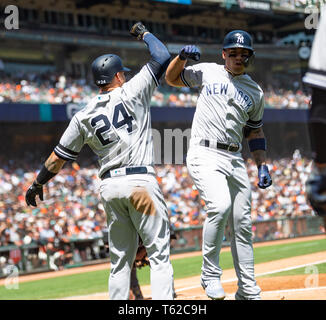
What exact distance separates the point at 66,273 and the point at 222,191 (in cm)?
922

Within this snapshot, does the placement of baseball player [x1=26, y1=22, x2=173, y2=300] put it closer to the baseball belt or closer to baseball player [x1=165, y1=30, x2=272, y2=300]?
the baseball belt

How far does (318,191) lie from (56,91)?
17986mm

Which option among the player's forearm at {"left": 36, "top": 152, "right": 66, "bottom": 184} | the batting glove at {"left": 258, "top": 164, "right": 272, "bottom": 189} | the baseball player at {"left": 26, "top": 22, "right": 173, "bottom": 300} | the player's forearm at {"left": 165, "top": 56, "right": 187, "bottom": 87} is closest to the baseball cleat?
the baseball player at {"left": 26, "top": 22, "right": 173, "bottom": 300}

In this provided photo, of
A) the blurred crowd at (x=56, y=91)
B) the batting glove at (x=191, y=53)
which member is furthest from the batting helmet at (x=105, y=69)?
the blurred crowd at (x=56, y=91)

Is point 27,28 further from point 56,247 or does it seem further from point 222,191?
point 222,191

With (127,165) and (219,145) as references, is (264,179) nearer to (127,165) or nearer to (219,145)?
(219,145)

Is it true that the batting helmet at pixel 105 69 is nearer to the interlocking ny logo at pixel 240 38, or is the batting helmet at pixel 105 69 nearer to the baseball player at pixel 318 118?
the interlocking ny logo at pixel 240 38

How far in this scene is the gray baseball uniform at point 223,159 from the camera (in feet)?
14.6

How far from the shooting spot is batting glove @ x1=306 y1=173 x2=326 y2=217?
7.77 feet

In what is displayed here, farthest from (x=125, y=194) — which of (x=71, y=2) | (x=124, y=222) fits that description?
(x=71, y=2)

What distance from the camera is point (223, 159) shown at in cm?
455

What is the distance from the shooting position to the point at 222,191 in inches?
173

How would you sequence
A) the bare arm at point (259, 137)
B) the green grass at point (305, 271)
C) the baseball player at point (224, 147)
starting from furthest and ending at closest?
the green grass at point (305, 271) → the bare arm at point (259, 137) → the baseball player at point (224, 147)

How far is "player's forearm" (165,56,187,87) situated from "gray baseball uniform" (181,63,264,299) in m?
0.05
